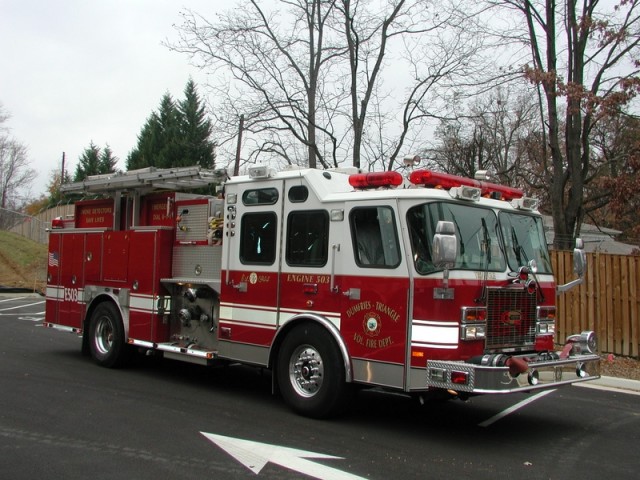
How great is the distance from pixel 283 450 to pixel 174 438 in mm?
1073

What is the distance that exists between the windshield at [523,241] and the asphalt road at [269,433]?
178 cm

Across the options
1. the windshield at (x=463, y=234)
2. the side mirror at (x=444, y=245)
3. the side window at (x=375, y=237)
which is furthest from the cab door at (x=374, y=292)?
the side mirror at (x=444, y=245)

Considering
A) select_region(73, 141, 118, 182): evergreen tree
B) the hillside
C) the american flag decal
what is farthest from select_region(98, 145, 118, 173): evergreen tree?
the american flag decal

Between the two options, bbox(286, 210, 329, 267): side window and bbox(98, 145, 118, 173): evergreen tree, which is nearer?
bbox(286, 210, 329, 267): side window

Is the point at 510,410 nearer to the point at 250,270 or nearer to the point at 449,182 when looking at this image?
the point at 449,182

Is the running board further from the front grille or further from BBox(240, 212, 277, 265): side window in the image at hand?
the front grille

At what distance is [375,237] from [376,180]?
633mm

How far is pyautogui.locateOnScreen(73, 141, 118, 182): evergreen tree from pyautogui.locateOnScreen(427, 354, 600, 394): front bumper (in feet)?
163

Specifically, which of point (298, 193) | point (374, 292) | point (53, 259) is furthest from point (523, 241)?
point (53, 259)

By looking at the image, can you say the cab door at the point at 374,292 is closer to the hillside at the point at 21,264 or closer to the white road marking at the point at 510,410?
the white road marking at the point at 510,410

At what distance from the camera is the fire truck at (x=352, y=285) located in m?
6.04

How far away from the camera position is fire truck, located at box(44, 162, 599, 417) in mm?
6039

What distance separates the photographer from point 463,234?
642cm

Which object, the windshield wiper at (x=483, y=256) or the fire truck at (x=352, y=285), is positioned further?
the windshield wiper at (x=483, y=256)
